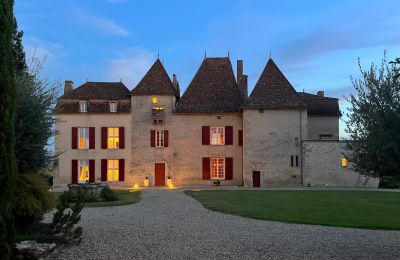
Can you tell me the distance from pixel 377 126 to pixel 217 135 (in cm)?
2593

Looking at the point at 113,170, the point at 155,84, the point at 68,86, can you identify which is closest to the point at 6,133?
the point at 113,170

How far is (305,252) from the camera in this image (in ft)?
28.1

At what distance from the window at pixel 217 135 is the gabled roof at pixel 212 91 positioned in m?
1.34

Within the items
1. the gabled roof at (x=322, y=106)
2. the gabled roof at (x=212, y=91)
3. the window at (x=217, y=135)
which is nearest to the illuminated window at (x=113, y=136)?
the gabled roof at (x=212, y=91)

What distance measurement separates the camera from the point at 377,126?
7688 millimetres

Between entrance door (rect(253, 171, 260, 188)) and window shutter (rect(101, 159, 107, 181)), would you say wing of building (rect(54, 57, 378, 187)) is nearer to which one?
window shutter (rect(101, 159, 107, 181))

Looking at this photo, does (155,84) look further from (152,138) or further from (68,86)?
(68,86)

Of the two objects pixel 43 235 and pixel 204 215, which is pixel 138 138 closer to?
pixel 204 215

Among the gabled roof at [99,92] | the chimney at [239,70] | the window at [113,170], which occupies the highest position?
the chimney at [239,70]

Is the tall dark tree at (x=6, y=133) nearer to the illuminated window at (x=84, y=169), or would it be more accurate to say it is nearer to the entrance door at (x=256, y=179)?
the entrance door at (x=256, y=179)

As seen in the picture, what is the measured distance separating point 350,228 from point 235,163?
21.6m

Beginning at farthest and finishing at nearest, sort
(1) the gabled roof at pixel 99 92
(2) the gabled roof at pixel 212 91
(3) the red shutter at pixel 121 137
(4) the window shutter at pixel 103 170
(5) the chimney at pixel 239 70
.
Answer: (5) the chimney at pixel 239 70, (1) the gabled roof at pixel 99 92, (2) the gabled roof at pixel 212 91, (3) the red shutter at pixel 121 137, (4) the window shutter at pixel 103 170

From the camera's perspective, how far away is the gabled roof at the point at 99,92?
33.7 m

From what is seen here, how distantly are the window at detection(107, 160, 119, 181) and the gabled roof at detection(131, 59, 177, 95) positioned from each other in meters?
5.17
